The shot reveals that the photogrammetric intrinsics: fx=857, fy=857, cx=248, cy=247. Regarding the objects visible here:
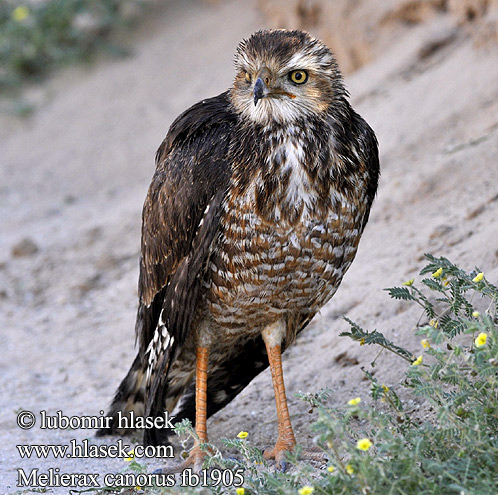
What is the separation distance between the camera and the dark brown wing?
13.4ft

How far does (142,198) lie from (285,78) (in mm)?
4946

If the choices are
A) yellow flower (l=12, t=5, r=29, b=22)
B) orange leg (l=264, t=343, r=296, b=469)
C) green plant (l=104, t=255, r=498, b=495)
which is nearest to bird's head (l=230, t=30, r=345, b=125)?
green plant (l=104, t=255, r=498, b=495)

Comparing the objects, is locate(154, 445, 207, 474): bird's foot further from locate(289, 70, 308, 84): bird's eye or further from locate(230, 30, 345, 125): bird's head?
locate(289, 70, 308, 84): bird's eye

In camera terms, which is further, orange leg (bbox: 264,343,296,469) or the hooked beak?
orange leg (bbox: 264,343,296,469)

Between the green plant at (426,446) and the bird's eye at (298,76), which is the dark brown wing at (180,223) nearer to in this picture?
the bird's eye at (298,76)

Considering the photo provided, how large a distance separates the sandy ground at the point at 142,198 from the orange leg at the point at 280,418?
0.62ft

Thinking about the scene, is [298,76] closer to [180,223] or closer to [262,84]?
[262,84]

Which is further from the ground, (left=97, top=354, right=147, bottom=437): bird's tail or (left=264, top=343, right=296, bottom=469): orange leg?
(left=97, top=354, right=147, bottom=437): bird's tail

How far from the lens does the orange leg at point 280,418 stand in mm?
4312

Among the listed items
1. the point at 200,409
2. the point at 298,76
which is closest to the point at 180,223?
the point at 298,76

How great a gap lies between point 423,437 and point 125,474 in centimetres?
151

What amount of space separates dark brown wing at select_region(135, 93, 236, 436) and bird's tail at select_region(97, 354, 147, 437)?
0.73 ft

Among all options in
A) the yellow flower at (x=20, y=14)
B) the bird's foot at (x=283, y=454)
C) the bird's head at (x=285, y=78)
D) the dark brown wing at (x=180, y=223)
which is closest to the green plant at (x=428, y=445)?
the bird's foot at (x=283, y=454)

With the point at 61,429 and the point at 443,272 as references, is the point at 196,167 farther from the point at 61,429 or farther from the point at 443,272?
the point at 61,429
